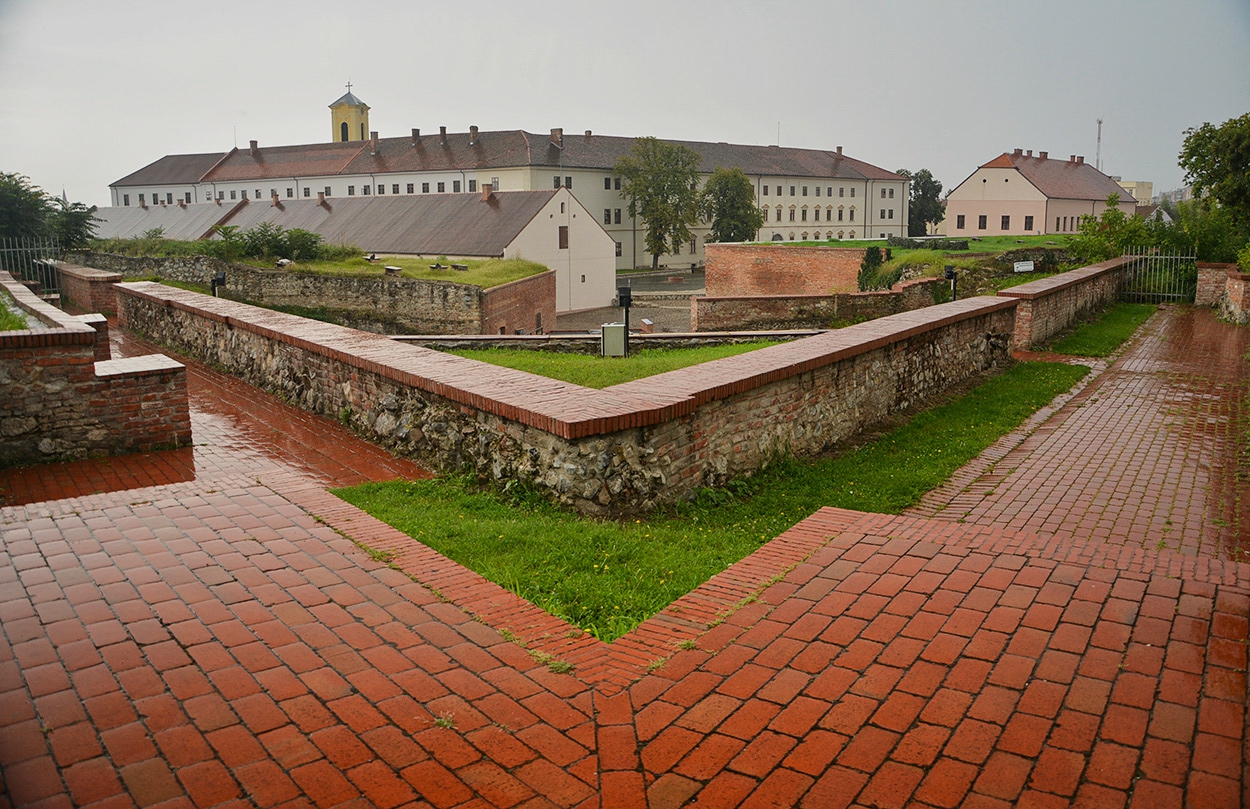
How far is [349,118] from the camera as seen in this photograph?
88688 millimetres

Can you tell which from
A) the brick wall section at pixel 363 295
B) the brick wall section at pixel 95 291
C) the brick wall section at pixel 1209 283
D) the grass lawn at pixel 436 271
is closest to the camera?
the brick wall section at pixel 95 291

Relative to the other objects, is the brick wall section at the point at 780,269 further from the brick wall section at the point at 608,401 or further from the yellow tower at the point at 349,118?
the yellow tower at the point at 349,118

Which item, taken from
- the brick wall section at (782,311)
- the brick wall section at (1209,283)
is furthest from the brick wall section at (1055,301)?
the brick wall section at (782,311)

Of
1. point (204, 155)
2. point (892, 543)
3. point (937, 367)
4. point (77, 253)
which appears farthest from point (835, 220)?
point (892, 543)

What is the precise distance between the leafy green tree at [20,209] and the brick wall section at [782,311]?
58.1 feet

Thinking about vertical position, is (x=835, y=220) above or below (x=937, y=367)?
above

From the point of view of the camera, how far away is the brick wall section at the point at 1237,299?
58.6 ft

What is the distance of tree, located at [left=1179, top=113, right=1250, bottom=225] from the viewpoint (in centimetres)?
2536

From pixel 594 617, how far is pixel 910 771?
176 centimetres

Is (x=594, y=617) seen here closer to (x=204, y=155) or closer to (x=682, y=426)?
(x=682, y=426)

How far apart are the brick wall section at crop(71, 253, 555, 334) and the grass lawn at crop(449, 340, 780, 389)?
17.2 meters

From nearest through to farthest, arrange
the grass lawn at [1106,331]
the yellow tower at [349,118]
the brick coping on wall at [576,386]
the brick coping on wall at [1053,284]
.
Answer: the brick coping on wall at [576,386] → the brick coping on wall at [1053,284] → the grass lawn at [1106,331] → the yellow tower at [349,118]

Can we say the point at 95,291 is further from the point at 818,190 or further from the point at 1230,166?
the point at 818,190

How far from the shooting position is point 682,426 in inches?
245
